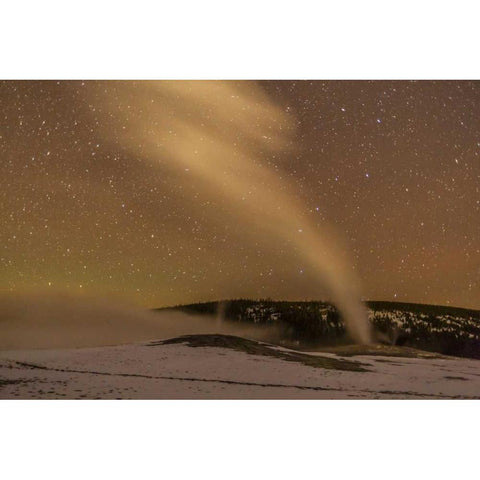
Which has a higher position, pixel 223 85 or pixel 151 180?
pixel 223 85

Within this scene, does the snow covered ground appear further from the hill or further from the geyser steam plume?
the geyser steam plume

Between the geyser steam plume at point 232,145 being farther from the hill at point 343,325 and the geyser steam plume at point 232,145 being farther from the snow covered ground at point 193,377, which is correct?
the snow covered ground at point 193,377

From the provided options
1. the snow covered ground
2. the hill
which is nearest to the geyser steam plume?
the hill

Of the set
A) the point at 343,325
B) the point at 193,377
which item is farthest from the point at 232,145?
the point at 193,377
